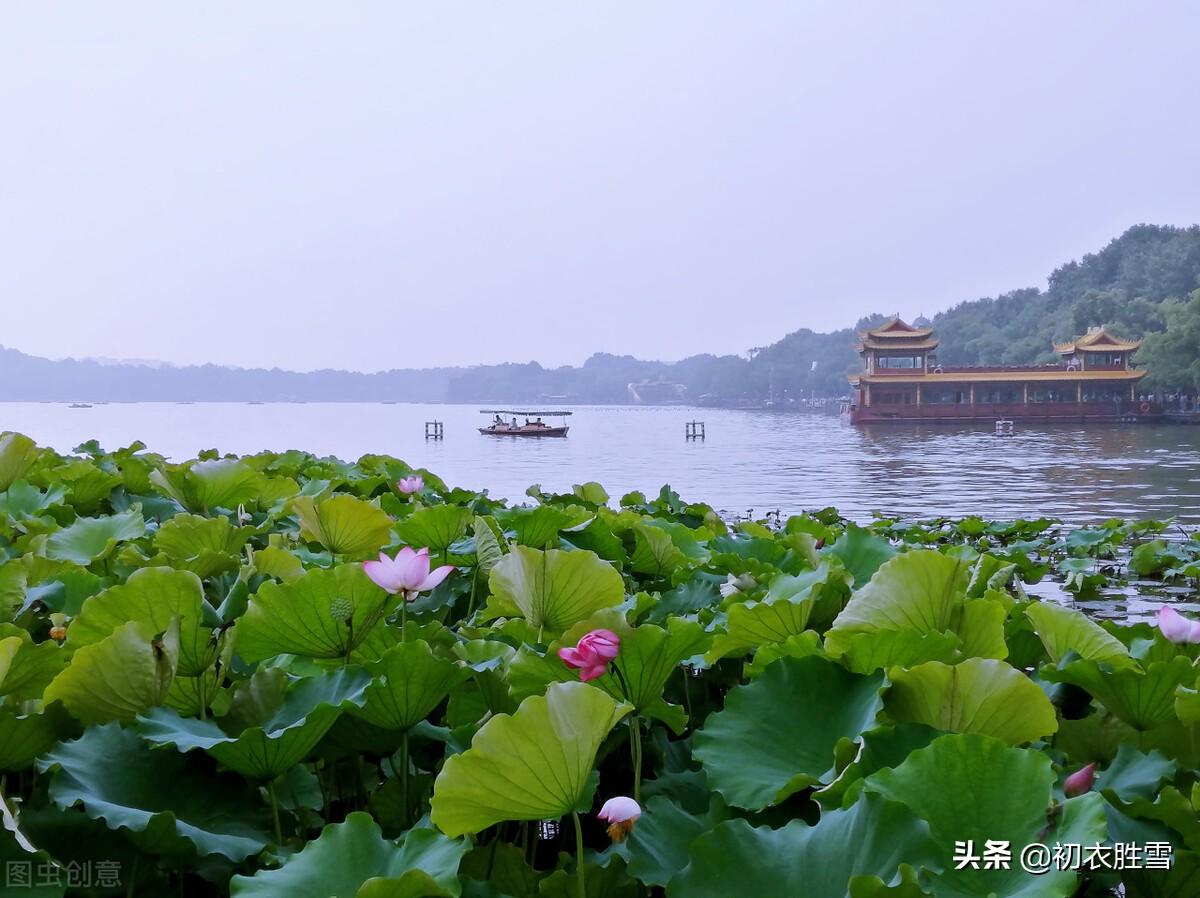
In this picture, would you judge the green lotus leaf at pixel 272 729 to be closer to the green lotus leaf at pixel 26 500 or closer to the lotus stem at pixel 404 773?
the lotus stem at pixel 404 773

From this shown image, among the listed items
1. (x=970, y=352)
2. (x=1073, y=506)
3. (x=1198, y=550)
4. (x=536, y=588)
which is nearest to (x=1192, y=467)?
(x=1073, y=506)

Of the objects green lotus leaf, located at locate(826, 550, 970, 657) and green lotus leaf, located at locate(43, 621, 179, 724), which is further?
green lotus leaf, located at locate(826, 550, 970, 657)

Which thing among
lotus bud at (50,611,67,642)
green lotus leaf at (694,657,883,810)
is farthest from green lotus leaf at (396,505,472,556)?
green lotus leaf at (694,657,883,810)

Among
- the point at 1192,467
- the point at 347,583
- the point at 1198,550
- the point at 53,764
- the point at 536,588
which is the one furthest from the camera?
the point at 1192,467

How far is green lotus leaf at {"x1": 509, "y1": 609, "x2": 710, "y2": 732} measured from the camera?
2.19 feet

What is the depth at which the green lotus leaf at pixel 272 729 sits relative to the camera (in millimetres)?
590

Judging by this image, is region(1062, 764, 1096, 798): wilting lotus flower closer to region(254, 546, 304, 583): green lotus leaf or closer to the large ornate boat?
region(254, 546, 304, 583): green lotus leaf

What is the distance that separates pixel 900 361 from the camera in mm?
38406

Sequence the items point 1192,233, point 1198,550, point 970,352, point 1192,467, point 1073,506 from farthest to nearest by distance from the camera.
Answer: point 970,352 < point 1192,233 < point 1192,467 < point 1073,506 < point 1198,550

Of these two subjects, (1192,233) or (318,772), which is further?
(1192,233)

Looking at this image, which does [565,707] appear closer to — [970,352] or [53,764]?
[53,764]

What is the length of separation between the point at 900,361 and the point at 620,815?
3994 centimetres

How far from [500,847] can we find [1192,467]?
19728mm

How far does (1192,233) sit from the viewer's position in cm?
5791
